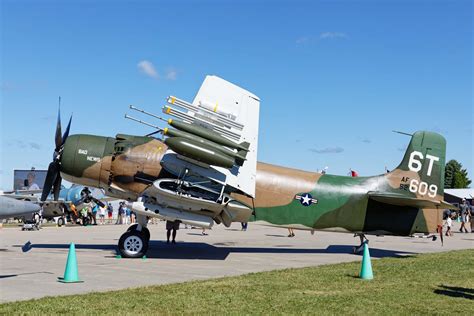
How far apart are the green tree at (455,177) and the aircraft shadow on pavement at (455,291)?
13386 cm

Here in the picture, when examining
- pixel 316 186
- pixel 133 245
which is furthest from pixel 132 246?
pixel 316 186

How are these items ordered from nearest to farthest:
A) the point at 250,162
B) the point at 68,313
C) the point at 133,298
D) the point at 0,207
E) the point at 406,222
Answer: the point at 68,313 → the point at 133,298 → the point at 0,207 → the point at 250,162 → the point at 406,222

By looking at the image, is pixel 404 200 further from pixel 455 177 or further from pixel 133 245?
pixel 455 177

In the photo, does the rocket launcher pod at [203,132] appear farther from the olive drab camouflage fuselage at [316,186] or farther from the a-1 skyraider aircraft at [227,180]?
the olive drab camouflage fuselage at [316,186]

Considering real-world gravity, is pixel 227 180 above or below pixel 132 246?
above

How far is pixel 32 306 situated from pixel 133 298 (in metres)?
1.60

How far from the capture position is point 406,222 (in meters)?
18.4

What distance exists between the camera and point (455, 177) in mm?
139875

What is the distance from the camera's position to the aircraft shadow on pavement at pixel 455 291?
9836 millimetres

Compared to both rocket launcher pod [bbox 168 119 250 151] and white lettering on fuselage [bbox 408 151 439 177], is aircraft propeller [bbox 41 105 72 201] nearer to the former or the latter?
rocket launcher pod [bbox 168 119 250 151]

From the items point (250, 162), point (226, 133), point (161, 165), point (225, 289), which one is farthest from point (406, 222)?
point (225, 289)

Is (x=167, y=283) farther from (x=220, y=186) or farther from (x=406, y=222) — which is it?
(x=406, y=222)

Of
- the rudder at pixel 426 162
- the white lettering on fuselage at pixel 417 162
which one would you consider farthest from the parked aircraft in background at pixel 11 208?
the white lettering on fuselage at pixel 417 162

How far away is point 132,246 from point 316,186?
6494 millimetres
